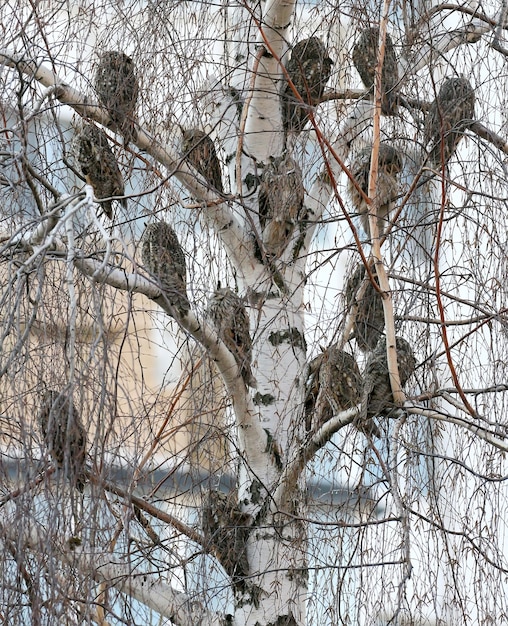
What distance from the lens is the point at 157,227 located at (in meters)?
3.76

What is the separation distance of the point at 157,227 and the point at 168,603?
1397 mm

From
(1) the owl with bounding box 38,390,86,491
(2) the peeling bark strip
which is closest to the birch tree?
(2) the peeling bark strip

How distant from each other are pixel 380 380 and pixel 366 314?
606 mm

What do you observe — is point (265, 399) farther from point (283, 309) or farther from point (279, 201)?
point (279, 201)

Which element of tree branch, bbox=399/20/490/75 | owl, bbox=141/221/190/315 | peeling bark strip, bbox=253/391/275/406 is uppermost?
tree branch, bbox=399/20/490/75

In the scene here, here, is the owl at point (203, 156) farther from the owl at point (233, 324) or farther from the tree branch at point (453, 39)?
the tree branch at point (453, 39)

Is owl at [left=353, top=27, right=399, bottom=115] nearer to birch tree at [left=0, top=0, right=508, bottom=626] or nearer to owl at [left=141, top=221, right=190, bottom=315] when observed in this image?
birch tree at [left=0, top=0, right=508, bottom=626]

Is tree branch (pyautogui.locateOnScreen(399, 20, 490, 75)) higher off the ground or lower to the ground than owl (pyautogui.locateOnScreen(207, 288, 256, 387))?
higher

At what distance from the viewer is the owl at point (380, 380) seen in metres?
3.51

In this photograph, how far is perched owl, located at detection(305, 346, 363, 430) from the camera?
3.83 metres

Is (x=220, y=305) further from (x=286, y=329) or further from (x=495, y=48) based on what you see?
(x=495, y=48)

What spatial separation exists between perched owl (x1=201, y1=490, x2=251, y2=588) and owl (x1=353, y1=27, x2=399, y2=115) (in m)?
1.59

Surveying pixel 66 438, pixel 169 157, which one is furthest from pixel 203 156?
pixel 66 438

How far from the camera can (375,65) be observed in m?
4.07
